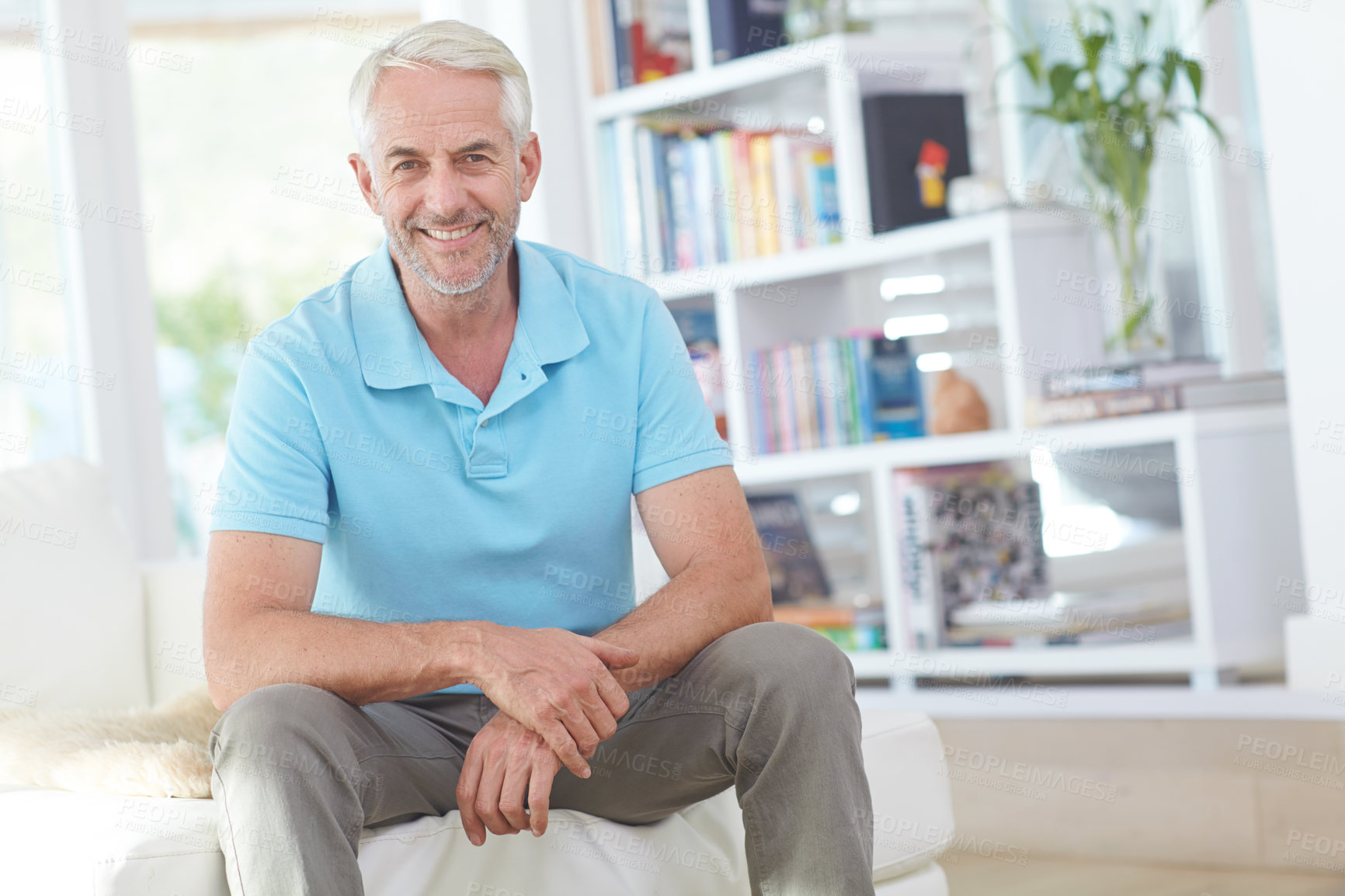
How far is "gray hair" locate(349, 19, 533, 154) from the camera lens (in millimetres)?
1514

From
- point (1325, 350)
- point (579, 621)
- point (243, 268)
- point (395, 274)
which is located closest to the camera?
point (579, 621)

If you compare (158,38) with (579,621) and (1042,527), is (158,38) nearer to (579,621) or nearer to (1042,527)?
(1042,527)

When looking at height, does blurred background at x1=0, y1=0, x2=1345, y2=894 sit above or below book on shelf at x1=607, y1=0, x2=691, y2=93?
below

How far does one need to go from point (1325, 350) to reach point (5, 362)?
8.86 feet

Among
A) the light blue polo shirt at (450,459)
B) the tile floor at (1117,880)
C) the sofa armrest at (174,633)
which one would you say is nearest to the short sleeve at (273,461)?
the light blue polo shirt at (450,459)

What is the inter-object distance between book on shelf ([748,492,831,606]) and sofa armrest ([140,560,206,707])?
1.33 m

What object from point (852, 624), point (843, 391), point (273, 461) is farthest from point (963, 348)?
point (273, 461)

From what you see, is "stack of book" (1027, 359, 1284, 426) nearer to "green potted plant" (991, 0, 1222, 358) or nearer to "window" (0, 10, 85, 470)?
"green potted plant" (991, 0, 1222, 358)

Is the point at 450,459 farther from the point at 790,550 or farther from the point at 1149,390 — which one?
the point at 790,550

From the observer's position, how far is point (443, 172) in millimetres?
1516

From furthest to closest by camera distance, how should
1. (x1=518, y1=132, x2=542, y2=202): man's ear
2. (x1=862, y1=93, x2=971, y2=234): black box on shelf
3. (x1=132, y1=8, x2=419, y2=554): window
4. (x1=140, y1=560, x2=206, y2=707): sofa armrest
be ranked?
(x1=132, y1=8, x2=419, y2=554): window < (x1=862, y1=93, x2=971, y2=234): black box on shelf < (x1=140, y1=560, x2=206, y2=707): sofa armrest < (x1=518, y1=132, x2=542, y2=202): man's ear

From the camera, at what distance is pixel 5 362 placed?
119 inches

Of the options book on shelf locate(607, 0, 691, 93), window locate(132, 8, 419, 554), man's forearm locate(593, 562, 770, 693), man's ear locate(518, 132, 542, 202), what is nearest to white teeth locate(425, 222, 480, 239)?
man's ear locate(518, 132, 542, 202)

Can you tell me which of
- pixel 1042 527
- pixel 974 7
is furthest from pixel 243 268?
pixel 1042 527
